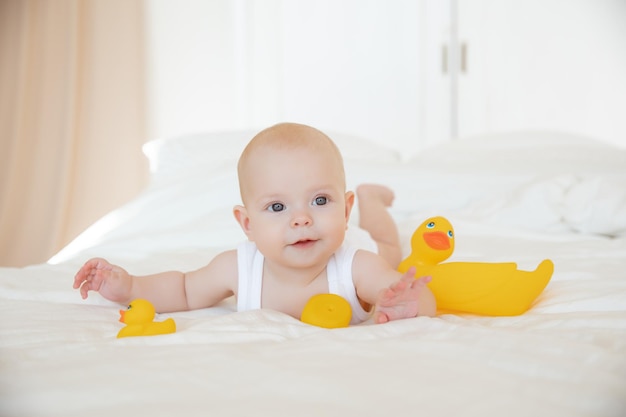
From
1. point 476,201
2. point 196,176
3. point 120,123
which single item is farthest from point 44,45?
point 476,201

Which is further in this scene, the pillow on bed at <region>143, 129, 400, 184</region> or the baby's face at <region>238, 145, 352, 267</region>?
the pillow on bed at <region>143, 129, 400, 184</region>

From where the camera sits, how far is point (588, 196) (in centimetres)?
163

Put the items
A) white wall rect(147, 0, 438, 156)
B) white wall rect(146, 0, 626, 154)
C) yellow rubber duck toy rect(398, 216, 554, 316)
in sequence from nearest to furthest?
yellow rubber duck toy rect(398, 216, 554, 316)
white wall rect(146, 0, 626, 154)
white wall rect(147, 0, 438, 156)

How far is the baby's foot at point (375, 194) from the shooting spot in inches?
63.4

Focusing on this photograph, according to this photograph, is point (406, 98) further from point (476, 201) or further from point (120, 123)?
point (476, 201)

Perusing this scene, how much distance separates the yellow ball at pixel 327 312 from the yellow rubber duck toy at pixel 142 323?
0.20 metres

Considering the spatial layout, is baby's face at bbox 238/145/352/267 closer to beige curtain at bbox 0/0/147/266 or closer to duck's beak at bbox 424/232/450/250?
duck's beak at bbox 424/232/450/250

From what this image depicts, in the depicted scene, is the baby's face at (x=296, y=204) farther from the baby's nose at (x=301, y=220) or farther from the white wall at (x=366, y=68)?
the white wall at (x=366, y=68)

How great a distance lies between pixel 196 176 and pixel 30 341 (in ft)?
3.62

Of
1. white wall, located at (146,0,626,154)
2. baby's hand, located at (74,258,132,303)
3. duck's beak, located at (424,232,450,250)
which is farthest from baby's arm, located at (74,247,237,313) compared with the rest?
white wall, located at (146,0,626,154)

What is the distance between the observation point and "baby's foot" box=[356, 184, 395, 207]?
1610mm

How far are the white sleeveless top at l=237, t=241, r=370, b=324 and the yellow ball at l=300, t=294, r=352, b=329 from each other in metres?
0.07

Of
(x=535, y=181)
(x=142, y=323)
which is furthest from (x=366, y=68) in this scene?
(x=142, y=323)

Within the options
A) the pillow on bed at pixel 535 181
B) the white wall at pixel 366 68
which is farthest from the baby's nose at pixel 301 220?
the white wall at pixel 366 68
